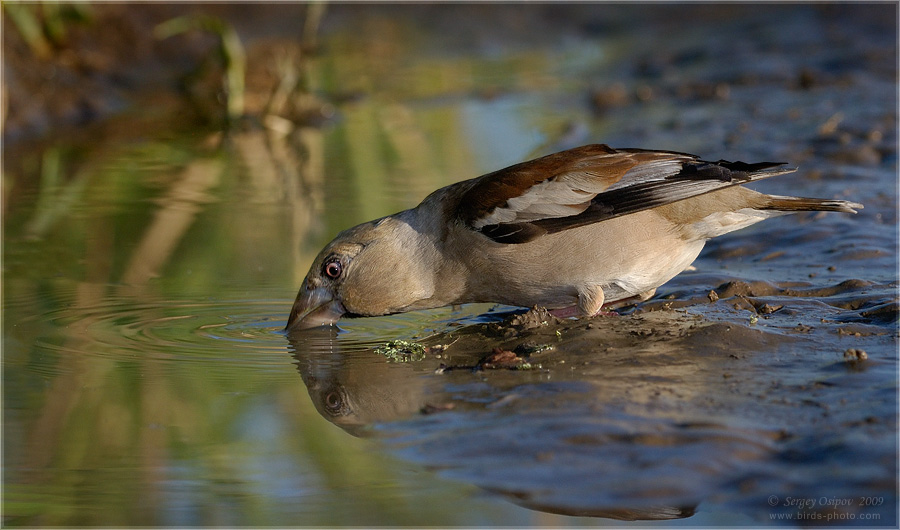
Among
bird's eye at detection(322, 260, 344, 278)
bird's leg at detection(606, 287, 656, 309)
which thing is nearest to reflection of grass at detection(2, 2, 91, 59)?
bird's eye at detection(322, 260, 344, 278)

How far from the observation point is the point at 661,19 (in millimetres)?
21344

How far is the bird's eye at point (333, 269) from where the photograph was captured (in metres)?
6.87

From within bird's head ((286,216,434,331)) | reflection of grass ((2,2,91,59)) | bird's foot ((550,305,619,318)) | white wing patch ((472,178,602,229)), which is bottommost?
bird's foot ((550,305,619,318))

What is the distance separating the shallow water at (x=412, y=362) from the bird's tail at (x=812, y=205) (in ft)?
2.12

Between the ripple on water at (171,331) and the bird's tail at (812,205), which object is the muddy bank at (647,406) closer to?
the ripple on water at (171,331)

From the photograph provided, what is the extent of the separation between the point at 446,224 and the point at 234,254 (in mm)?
2416

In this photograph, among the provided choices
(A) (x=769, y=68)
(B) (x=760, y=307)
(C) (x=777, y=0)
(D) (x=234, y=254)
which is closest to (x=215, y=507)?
(B) (x=760, y=307)

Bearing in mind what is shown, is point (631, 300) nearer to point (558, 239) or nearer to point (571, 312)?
point (571, 312)

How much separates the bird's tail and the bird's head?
2.22m

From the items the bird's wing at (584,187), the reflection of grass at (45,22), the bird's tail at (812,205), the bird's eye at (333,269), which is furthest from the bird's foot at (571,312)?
the reflection of grass at (45,22)

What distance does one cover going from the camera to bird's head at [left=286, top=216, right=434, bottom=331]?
22.5 feet

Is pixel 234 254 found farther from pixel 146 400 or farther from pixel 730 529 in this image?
pixel 730 529

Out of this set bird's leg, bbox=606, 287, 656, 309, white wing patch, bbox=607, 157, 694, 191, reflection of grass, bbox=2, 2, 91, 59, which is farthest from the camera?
reflection of grass, bbox=2, 2, 91, 59

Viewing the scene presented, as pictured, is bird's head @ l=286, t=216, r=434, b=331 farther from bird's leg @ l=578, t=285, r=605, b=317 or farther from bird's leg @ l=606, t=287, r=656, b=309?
bird's leg @ l=606, t=287, r=656, b=309
